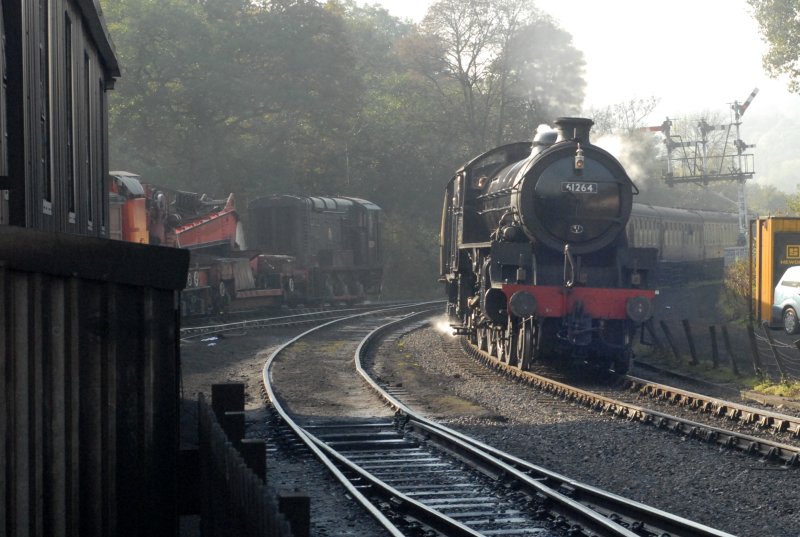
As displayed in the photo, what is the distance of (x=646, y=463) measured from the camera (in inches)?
357

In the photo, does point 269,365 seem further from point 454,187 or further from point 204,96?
point 204,96

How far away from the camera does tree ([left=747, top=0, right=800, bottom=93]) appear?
132 ft

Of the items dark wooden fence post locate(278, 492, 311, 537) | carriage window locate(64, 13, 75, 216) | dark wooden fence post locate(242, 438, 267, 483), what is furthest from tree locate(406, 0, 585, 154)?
dark wooden fence post locate(278, 492, 311, 537)

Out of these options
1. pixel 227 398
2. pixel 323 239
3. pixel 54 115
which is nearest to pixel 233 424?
pixel 227 398

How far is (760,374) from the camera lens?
47.6 ft

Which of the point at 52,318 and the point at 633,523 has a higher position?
the point at 52,318

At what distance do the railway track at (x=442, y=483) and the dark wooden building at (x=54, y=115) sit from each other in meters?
3.01

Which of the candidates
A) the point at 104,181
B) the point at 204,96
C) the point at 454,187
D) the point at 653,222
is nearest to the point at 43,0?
the point at 104,181

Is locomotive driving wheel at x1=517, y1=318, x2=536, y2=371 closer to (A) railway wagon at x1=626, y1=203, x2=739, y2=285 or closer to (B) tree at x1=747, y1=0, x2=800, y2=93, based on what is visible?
(A) railway wagon at x1=626, y1=203, x2=739, y2=285

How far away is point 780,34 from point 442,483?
37437 mm

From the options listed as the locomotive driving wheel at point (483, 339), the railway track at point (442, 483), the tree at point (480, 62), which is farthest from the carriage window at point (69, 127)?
the tree at point (480, 62)

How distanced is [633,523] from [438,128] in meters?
43.4

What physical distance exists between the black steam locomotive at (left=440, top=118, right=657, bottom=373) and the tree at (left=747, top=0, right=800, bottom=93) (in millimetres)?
28077

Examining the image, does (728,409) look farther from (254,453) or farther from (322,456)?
(254,453)
